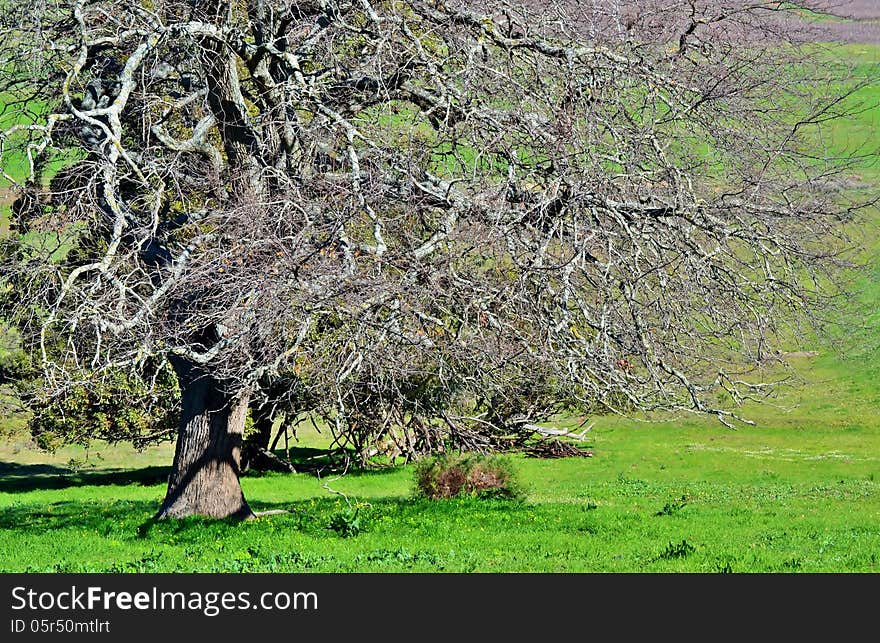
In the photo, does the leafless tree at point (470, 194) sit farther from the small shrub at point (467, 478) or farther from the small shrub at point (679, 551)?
the small shrub at point (467, 478)

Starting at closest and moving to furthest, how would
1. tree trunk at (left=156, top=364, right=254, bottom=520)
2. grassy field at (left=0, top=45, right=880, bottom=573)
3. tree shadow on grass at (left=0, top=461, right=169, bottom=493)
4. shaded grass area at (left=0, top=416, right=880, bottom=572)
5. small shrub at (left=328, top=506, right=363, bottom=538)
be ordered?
shaded grass area at (left=0, top=416, right=880, bottom=572), grassy field at (left=0, top=45, right=880, bottom=573), small shrub at (left=328, top=506, right=363, bottom=538), tree trunk at (left=156, top=364, right=254, bottom=520), tree shadow on grass at (left=0, top=461, right=169, bottom=493)

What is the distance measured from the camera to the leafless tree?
9656mm

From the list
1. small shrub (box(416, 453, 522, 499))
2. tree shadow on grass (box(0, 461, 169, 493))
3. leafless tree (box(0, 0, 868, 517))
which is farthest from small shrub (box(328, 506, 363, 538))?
tree shadow on grass (box(0, 461, 169, 493))

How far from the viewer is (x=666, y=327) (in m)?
10.0

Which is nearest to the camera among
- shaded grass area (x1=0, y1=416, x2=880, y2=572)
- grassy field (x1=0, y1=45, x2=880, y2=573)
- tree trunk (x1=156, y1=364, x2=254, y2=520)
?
shaded grass area (x1=0, y1=416, x2=880, y2=572)

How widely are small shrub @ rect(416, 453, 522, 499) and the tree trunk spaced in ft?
9.77

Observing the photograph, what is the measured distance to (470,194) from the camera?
1067cm

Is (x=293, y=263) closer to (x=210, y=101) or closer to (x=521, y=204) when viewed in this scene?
(x=521, y=204)

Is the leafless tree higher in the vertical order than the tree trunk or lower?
higher

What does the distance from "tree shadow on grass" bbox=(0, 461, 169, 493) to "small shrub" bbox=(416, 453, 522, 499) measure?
532 inches

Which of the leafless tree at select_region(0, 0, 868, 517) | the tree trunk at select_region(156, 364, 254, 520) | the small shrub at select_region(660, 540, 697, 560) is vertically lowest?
the small shrub at select_region(660, 540, 697, 560)

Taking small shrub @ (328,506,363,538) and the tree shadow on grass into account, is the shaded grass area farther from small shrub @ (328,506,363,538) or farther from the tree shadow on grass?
the tree shadow on grass

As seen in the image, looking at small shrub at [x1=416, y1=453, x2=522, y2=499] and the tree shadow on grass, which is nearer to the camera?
small shrub at [x1=416, y1=453, x2=522, y2=499]

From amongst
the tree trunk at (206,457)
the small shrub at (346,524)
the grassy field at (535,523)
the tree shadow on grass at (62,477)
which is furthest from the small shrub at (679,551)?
the tree shadow on grass at (62,477)
